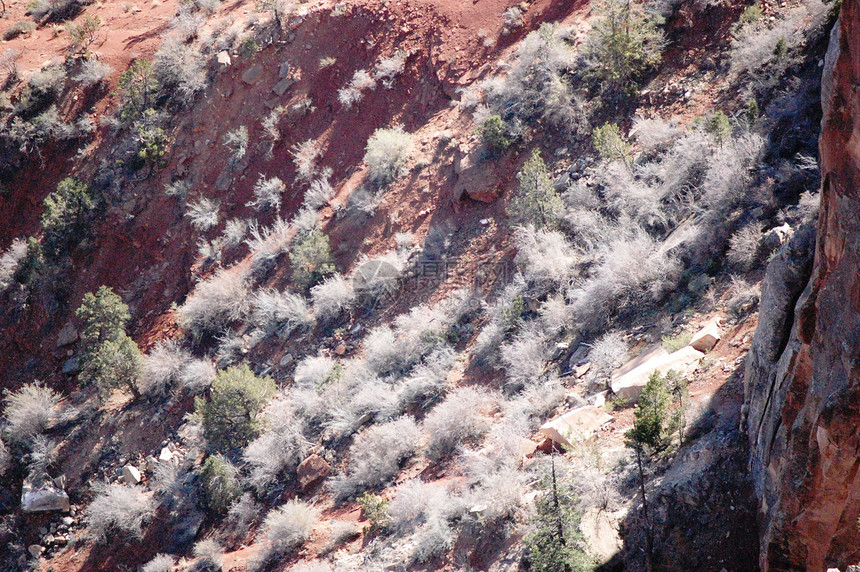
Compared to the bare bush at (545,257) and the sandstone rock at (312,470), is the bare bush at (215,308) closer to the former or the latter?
the sandstone rock at (312,470)

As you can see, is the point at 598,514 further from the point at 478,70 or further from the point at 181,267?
the point at 181,267

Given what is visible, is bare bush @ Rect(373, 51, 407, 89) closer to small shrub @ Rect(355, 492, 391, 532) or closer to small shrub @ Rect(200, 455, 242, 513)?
small shrub @ Rect(200, 455, 242, 513)

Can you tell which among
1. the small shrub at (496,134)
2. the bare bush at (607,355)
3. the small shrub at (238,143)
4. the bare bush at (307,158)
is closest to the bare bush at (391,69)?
the bare bush at (307,158)

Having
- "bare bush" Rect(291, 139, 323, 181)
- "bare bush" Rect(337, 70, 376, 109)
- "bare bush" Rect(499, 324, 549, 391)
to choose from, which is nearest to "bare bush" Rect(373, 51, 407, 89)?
"bare bush" Rect(337, 70, 376, 109)

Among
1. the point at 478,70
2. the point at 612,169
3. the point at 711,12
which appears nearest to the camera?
the point at 612,169

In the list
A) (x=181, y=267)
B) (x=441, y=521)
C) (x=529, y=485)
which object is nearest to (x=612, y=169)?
(x=529, y=485)

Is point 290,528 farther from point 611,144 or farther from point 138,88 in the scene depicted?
point 138,88
